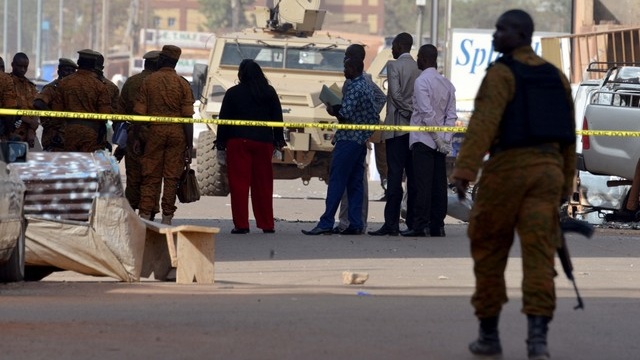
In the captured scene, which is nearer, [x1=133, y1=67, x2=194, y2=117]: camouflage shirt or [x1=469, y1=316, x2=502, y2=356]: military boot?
[x1=469, y1=316, x2=502, y2=356]: military boot

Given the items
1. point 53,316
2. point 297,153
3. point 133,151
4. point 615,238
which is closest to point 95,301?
point 53,316

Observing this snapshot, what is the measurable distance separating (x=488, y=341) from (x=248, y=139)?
822 cm

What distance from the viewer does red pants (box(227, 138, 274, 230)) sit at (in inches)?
611

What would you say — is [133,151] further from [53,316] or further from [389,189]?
[53,316]

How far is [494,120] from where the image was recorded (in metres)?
7.34

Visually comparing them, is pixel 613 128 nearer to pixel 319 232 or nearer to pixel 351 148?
pixel 351 148

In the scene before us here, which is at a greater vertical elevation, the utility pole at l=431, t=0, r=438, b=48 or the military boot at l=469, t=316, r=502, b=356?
the utility pole at l=431, t=0, r=438, b=48

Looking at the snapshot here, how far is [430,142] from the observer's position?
15.2 meters

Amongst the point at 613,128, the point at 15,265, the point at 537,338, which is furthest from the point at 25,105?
the point at 537,338

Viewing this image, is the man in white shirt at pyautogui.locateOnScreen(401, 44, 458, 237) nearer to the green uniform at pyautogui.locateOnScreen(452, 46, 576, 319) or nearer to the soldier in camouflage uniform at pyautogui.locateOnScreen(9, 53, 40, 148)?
the soldier in camouflage uniform at pyautogui.locateOnScreen(9, 53, 40, 148)

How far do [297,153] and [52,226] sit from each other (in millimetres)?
10074

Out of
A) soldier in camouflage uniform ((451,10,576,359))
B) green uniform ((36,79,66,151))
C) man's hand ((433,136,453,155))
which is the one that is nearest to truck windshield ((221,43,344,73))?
green uniform ((36,79,66,151))

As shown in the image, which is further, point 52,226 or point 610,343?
point 52,226

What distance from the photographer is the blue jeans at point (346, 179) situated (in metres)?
15.6
